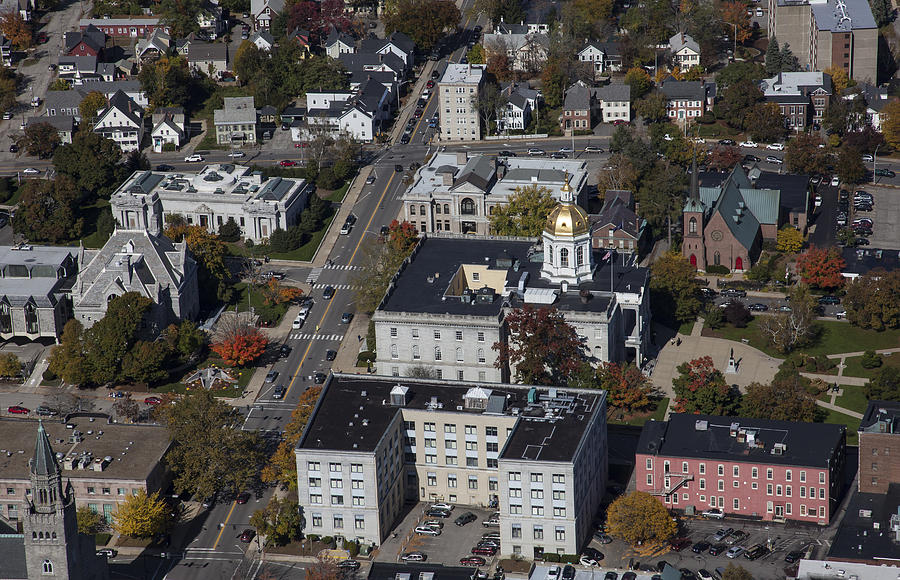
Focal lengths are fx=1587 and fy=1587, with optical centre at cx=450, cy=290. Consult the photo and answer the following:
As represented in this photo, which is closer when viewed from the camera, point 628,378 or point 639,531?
point 639,531

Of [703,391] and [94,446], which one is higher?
[703,391]

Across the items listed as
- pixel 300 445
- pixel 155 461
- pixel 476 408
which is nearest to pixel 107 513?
pixel 155 461

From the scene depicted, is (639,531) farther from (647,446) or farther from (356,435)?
(356,435)

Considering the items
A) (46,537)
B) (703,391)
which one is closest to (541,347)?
(703,391)

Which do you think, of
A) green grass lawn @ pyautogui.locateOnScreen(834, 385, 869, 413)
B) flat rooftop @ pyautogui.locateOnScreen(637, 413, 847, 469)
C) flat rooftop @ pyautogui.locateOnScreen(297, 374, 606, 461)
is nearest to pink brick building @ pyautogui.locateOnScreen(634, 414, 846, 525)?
flat rooftop @ pyautogui.locateOnScreen(637, 413, 847, 469)

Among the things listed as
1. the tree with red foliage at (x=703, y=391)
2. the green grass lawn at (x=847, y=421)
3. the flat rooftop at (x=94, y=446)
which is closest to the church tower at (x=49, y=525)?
the flat rooftop at (x=94, y=446)

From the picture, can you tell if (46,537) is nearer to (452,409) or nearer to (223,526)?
(223,526)

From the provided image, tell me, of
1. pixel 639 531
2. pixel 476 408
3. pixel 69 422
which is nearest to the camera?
pixel 639 531
